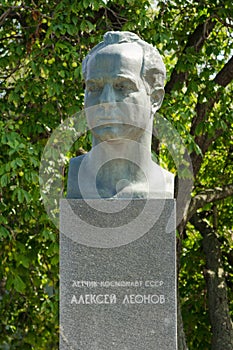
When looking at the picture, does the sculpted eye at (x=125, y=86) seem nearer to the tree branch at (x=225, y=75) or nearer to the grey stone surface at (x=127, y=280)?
the grey stone surface at (x=127, y=280)

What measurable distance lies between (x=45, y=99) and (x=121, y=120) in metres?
3.42

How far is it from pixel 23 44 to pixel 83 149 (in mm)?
1250

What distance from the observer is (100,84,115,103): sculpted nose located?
5.29 meters

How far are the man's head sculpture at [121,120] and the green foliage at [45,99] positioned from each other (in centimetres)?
184

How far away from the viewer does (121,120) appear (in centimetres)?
532

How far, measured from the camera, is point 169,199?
5.28 m

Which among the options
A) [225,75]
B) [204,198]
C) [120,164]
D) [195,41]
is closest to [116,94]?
[120,164]

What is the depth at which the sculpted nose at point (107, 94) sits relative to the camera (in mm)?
5285

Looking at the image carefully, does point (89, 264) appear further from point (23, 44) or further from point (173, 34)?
point (173, 34)

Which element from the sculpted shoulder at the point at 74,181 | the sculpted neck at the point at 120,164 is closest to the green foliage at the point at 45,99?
the sculpted shoulder at the point at 74,181

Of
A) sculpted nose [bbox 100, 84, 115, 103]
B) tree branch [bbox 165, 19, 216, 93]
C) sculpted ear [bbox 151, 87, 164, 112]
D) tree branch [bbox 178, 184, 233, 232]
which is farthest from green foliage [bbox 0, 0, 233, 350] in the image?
sculpted nose [bbox 100, 84, 115, 103]

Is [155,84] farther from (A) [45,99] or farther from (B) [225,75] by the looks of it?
(B) [225,75]

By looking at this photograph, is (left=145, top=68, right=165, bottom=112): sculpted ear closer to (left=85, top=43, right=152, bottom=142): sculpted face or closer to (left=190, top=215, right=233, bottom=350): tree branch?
(left=85, top=43, right=152, bottom=142): sculpted face

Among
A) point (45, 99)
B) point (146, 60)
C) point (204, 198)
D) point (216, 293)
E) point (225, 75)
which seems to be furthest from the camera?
point (216, 293)
